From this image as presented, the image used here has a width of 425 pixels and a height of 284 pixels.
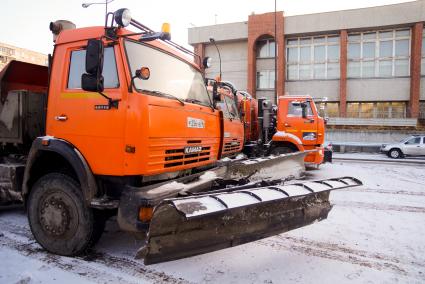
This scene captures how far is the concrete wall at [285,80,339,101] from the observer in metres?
28.4

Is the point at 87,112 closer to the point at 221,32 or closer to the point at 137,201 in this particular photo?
the point at 137,201

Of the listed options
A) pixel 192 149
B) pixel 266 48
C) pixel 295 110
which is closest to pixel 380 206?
pixel 192 149

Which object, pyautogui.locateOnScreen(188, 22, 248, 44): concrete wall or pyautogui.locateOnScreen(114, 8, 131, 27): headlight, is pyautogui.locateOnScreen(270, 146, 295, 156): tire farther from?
pyautogui.locateOnScreen(188, 22, 248, 44): concrete wall

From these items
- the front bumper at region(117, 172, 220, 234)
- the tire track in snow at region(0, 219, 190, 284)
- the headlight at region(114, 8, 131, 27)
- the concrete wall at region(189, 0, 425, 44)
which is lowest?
the tire track in snow at region(0, 219, 190, 284)

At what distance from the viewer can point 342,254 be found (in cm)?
425

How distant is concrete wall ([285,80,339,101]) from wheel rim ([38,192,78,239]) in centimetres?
2650

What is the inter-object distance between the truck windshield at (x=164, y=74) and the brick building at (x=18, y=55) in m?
2.29

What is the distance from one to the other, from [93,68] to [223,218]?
1.93 m

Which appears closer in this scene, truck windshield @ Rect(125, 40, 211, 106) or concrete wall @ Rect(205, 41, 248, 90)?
truck windshield @ Rect(125, 40, 211, 106)

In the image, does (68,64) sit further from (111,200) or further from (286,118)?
(286,118)

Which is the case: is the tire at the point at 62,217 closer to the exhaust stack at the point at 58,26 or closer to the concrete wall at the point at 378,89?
the exhaust stack at the point at 58,26

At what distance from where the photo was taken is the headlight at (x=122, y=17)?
141 inches

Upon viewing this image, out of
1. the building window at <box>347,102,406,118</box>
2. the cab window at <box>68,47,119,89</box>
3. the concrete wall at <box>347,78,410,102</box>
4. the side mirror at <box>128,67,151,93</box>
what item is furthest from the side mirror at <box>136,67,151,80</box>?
the building window at <box>347,102,406,118</box>

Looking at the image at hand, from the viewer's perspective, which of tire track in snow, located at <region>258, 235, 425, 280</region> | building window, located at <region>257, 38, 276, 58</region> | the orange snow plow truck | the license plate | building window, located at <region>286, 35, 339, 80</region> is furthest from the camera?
building window, located at <region>257, 38, 276, 58</region>
